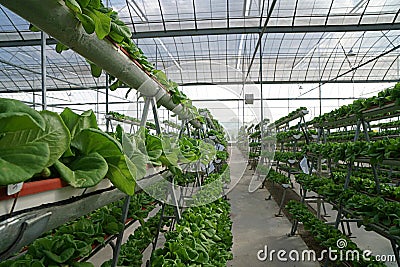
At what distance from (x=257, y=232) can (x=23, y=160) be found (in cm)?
524

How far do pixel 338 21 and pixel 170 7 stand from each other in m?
5.32

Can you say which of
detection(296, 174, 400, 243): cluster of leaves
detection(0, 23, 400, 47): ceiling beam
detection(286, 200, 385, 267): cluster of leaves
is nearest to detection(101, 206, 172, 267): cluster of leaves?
detection(286, 200, 385, 267): cluster of leaves

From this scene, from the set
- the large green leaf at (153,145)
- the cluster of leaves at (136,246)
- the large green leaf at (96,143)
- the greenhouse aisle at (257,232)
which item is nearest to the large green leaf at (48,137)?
the large green leaf at (96,143)

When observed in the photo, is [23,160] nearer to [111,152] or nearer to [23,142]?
[23,142]

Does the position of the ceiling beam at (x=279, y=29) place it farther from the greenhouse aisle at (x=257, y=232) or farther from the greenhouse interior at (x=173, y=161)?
the greenhouse aisle at (x=257, y=232)

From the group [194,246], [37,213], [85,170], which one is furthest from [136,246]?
[37,213]

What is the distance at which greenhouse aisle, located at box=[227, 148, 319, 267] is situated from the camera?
4.14m

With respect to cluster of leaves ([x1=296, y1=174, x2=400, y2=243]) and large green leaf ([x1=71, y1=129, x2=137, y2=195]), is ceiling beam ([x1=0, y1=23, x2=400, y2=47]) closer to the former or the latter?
cluster of leaves ([x1=296, y1=174, x2=400, y2=243])

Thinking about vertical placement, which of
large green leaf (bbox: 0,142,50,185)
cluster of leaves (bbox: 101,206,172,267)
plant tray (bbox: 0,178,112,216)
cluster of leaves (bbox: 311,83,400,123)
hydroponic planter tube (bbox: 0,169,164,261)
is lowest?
cluster of leaves (bbox: 101,206,172,267)

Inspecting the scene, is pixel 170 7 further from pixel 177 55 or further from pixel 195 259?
pixel 195 259

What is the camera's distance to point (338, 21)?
1031cm

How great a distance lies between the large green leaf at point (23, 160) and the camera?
0.57 meters

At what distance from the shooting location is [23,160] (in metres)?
0.63

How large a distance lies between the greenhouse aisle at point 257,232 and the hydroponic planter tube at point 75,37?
108 cm
